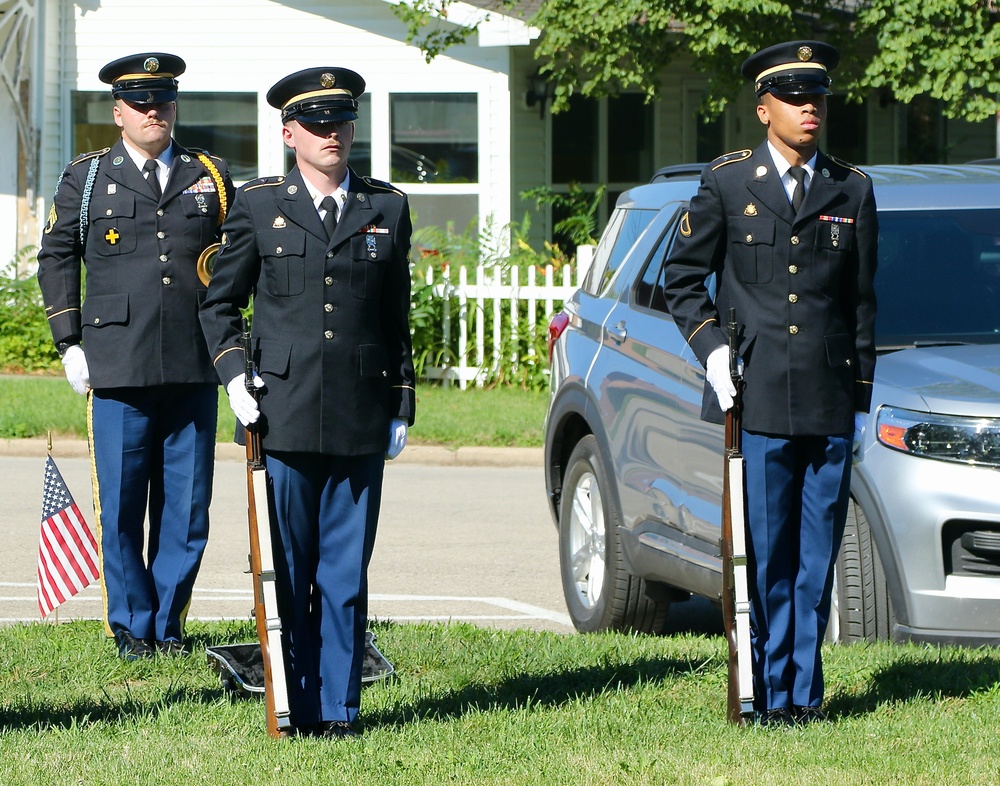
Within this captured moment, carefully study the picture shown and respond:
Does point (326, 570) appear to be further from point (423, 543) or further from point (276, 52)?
point (276, 52)

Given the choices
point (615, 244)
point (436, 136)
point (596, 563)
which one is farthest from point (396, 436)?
point (436, 136)

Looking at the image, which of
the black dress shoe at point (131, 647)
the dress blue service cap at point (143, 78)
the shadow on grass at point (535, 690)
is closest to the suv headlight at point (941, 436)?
the shadow on grass at point (535, 690)

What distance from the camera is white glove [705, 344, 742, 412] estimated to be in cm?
465

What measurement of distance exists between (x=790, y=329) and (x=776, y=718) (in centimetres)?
113

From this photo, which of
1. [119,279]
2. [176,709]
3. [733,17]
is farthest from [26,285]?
[176,709]

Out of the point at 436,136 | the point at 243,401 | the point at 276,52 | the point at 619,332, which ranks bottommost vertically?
the point at 243,401

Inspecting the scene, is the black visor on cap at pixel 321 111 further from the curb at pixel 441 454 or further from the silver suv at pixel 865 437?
the curb at pixel 441 454

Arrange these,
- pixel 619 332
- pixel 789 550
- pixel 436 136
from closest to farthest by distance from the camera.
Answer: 1. pixel 789 550
2. pixel 619 332
3. pixel 436 136

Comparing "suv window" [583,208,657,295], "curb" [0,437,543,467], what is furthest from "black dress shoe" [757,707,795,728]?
"curb" [0,437,543,467]

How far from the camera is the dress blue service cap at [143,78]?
601 centimetres

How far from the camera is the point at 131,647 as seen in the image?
19.4 ft

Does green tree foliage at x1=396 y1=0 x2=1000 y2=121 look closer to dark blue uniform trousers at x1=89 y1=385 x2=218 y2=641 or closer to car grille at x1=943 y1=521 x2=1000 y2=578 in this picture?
dark blue uniform trousers at x1=89 y1=385 x2=218 y2=641

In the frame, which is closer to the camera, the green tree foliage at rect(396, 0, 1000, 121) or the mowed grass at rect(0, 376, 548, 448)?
the mowed grass at rect(0, 376, 548, 448)

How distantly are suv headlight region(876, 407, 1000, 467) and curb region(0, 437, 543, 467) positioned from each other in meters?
7.15
